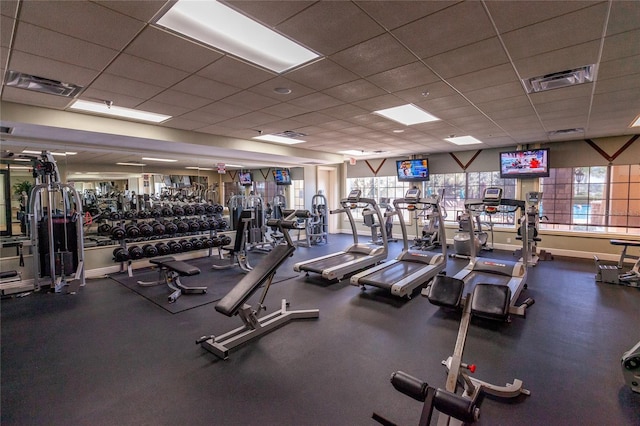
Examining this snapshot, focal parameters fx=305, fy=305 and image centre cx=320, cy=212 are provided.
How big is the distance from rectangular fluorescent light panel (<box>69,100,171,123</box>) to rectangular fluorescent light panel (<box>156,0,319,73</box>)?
2416 millimetres

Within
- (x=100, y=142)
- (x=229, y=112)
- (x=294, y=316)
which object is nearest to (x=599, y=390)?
(x=294, y=316)

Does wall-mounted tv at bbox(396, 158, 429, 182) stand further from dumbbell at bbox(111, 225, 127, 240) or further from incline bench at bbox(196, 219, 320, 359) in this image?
dumbbell at bbox(111, 225, 127, 240)

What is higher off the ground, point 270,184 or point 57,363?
point 270,184

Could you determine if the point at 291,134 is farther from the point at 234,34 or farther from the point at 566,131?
the point at 566,131

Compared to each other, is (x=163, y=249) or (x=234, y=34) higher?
(x=234, y=34)

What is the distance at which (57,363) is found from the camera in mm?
2754

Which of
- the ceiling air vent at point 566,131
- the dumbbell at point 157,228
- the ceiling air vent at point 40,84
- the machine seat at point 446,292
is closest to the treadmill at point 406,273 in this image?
the machine seat at point 446,292

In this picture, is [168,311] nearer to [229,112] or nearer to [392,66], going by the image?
[229,112]

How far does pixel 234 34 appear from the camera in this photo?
7.84 feet

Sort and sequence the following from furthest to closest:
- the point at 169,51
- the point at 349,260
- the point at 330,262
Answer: the point at 349,260
the point at 330,262
the point at 169,51

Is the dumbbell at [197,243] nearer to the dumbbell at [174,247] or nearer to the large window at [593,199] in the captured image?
the dumbbell at [174,247]

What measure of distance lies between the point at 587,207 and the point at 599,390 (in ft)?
19.9

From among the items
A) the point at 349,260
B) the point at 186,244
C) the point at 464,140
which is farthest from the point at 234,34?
the point at 464,140

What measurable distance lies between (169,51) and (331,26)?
1.38m
